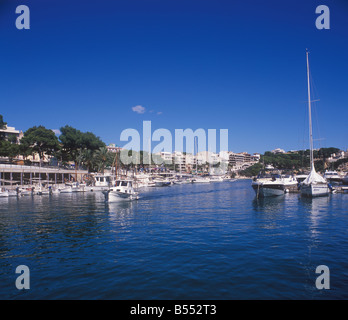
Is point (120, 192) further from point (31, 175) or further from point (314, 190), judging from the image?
point (31, 175)

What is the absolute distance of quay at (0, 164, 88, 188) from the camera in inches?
2714

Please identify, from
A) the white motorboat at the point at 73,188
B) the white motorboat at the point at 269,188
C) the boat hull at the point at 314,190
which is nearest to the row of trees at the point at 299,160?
the boat hull at the point at 314,190

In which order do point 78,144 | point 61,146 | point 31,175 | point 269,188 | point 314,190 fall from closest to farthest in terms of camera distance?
1. point 314,190
2. point 269,188
3. point 31,175
4. point 61,146
5. point 78,144

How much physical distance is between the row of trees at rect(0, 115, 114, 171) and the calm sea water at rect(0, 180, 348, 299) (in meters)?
65.9

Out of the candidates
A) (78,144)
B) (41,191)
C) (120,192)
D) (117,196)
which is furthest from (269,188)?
(78,144)

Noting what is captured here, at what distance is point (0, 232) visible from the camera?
21.6m

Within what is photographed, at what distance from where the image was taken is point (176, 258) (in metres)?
14.5

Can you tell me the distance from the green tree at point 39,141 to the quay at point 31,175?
315 inches

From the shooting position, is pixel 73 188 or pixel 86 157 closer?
pixel 73 188

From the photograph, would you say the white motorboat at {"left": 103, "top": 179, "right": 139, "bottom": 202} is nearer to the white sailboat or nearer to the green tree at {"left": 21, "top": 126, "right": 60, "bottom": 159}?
the white sailboat

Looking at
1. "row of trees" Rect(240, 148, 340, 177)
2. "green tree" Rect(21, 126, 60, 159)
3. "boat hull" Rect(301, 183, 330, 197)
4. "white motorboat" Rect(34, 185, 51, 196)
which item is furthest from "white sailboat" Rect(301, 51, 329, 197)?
"row of trees" Rect(240, 148, 340, 177)

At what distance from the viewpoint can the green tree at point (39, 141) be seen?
82750mm

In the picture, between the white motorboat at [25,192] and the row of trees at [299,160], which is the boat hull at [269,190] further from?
the row of trees at [299,160]

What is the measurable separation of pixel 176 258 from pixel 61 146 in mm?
91300
